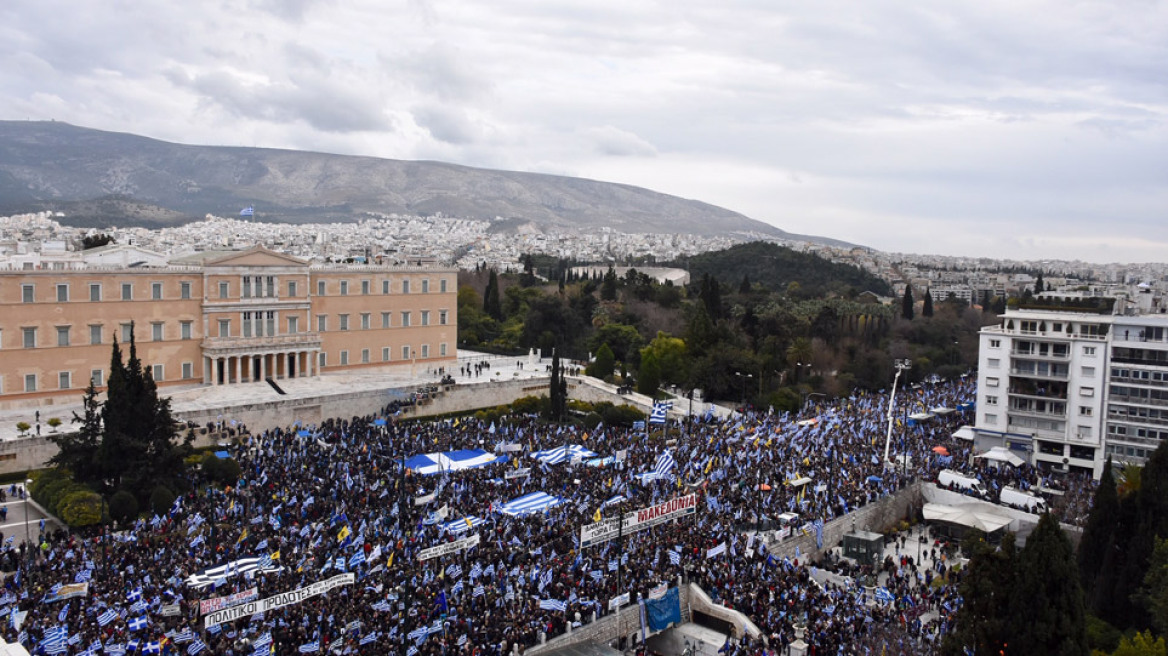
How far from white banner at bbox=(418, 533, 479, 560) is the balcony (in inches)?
Answer: 963

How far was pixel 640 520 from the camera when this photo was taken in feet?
73.9

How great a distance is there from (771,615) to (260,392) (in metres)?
26.9

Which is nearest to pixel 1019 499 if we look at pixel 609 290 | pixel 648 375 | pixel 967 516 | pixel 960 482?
pixel 960 482

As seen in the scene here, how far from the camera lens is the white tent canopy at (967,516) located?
27766mm

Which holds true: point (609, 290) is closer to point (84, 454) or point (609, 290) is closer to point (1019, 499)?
point (1019, 499)

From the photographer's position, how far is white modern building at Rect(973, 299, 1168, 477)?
35.3 metres

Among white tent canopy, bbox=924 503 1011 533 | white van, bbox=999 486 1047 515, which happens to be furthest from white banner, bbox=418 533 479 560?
white van, bbox=999 486 1047 515

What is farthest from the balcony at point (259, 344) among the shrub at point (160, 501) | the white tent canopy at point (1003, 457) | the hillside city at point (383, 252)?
the white tent canopy at point (1003, 457)

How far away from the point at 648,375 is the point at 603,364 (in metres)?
3.57

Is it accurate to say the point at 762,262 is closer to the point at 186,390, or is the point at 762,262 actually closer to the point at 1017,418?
the point at 1017,418

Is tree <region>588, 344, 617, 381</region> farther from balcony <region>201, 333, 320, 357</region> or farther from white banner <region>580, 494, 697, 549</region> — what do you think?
white banner <region>580, 494, 697, 549</region>

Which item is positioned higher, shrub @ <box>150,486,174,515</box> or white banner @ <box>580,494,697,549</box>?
white banner @ <box>580,494,697,549</box>

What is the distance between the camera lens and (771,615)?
20484 millimetres

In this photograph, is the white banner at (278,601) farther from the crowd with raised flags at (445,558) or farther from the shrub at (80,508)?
the shrub at (80,508)
